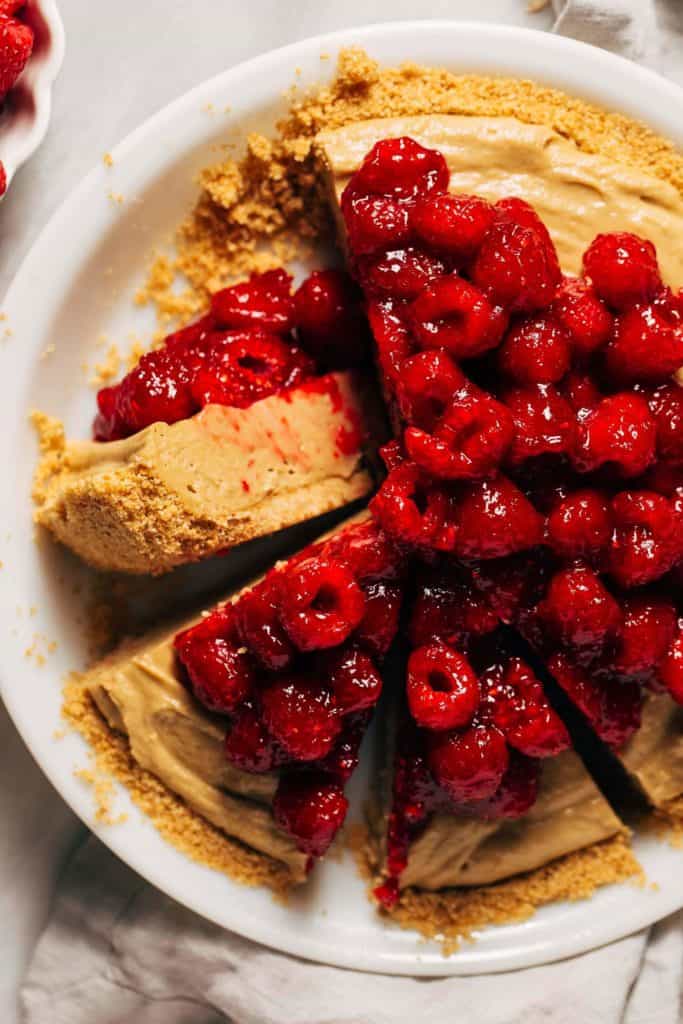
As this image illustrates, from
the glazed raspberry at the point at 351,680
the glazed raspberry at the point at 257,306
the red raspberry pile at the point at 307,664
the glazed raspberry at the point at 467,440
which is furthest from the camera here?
the glazed raspberry at the point at 257,306

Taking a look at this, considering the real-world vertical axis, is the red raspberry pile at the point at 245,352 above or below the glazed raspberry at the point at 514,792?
above

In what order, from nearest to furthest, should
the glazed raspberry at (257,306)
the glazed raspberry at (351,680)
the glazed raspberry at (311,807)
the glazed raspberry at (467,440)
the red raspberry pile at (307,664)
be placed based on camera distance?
the glazed raspberry at (467,440) → the red raspberry pile at (307,664) → the glazed raspberry at (351,680) → the glazed raspberry at (311,807) → the glazed raspberry at (257,306)

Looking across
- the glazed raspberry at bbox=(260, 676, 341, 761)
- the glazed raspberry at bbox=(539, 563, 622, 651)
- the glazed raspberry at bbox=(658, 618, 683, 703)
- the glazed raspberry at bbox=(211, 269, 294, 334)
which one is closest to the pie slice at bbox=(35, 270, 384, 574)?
the glazed raspberry at bbox=(211, 269, 294, 334)

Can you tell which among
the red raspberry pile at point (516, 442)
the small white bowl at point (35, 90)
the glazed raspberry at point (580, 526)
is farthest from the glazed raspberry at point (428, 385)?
the small white bowl at point (35, 90)

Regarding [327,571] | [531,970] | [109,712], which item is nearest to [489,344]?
[327,571]

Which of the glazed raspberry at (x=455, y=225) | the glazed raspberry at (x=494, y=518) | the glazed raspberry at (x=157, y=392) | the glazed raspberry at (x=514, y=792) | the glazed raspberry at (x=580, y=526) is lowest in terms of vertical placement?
the glazed raspberry at (x=514, y=792)

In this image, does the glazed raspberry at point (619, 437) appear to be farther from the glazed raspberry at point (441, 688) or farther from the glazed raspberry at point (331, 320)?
the glazed raspberry at point (331, 320)

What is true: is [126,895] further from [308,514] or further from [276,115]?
[276,115]
